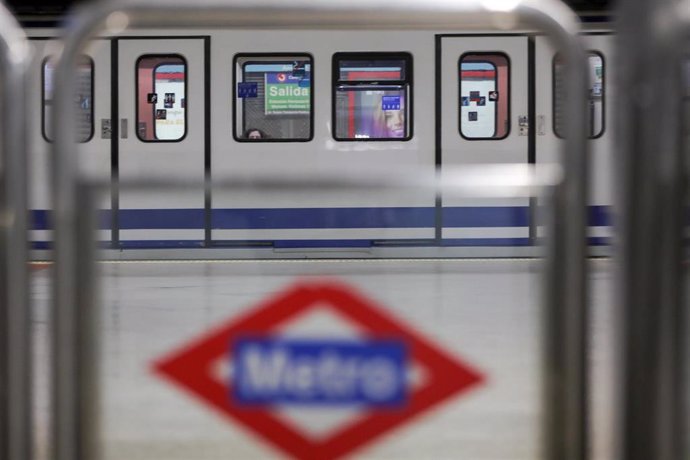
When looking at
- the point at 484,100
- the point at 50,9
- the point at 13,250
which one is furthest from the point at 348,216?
the point at 50,9

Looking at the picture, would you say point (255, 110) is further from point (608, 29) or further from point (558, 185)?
point (558, 185)

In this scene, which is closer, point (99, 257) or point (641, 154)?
point (641, 154)

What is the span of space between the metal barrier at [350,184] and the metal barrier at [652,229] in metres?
0.13

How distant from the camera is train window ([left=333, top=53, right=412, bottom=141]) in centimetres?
943

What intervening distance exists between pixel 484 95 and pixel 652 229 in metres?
7.66

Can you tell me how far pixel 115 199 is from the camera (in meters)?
2.37

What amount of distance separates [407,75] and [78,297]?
7.35m

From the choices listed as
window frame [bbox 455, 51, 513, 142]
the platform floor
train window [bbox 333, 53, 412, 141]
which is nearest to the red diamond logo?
the platform floor

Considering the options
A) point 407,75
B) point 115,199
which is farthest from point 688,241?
point 407,75

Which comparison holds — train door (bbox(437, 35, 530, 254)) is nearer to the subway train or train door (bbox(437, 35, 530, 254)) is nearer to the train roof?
the subway train

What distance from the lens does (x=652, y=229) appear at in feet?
6.95

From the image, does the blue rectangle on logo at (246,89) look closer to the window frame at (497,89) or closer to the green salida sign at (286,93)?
the green salida sign at (286,93)

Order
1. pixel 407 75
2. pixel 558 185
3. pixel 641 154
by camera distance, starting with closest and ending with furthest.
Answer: pixel 641 154
pixel 558 185
pixel 407 75

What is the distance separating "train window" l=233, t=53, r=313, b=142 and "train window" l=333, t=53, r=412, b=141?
29 cm
